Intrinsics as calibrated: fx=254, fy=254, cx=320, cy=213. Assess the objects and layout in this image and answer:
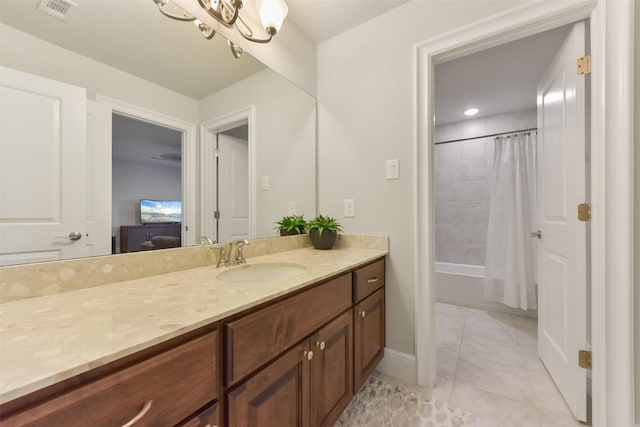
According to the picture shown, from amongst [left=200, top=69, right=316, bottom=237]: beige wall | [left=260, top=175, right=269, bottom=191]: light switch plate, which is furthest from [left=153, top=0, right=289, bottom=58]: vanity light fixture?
[left=260, top=175, right=269, bottom=191]: light switch plate

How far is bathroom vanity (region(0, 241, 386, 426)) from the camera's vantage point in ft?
1.37

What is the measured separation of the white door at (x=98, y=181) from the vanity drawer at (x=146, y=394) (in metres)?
0.58

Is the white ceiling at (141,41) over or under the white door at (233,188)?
over

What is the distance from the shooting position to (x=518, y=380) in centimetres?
152

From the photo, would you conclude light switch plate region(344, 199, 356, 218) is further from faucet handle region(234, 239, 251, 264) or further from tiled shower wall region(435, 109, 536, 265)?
tiled shower wall region(435, 109, 536, 265)

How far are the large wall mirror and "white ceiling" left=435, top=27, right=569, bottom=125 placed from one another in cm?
170

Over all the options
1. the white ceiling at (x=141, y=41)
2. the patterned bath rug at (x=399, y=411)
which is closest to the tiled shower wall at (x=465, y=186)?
the patterned bath rug at (x=399, y=411)

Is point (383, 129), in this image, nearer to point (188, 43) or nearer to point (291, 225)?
point (291, 225)

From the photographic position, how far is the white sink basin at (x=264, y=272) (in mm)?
1177

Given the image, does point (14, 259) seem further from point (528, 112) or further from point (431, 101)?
point (528, 112)

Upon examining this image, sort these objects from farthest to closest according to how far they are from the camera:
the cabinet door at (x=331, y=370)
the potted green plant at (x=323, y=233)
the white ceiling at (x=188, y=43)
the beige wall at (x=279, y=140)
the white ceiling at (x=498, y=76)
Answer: the white ceiling at (x=498, y=76) → the potted green plant at (x=323, y=233) → the beige wall at (x=279, y=140) → the cabinet door at (x=331, y=370) → the white ceiling at (x=188, y=43)

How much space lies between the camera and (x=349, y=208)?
1.73 m

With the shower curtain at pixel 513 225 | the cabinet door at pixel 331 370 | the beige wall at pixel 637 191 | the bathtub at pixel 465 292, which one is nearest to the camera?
the cabinet door at pixel 331 370

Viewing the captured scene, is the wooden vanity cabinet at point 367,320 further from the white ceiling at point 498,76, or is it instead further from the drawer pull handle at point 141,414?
the white ceiling at point 498,76
